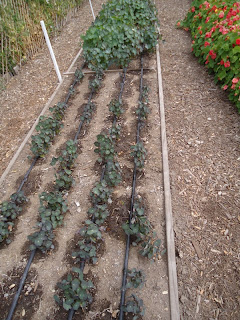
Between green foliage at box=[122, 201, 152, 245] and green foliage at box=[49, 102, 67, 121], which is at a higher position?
green foliage at box=[49, 102, 67, 121]

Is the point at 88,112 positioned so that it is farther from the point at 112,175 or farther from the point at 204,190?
the point at 204,190

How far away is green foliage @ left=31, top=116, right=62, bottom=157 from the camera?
3074 millimetres

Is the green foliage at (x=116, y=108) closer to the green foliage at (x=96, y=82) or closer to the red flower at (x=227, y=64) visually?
the green foliage at (x=96, y=82)

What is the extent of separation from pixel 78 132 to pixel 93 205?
1320 mm

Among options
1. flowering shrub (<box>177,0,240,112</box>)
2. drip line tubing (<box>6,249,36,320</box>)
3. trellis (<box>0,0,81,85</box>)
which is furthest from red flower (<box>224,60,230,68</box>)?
trellis (<box>0,0,81,85</box>)

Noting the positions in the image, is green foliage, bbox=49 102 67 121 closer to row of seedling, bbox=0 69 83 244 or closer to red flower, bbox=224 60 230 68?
row of seedling, bbox=0 69 83 244

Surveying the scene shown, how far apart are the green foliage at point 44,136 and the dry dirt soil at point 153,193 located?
0.41ft

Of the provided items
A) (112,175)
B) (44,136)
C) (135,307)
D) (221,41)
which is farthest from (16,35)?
(135,307)

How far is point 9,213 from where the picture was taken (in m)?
2.40

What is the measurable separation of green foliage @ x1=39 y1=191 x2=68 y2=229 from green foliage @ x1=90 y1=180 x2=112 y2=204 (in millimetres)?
333

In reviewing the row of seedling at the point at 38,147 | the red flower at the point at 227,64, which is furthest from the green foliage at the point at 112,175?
the red flower at the point at 227,64

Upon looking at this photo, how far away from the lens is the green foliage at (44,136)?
3074 mm

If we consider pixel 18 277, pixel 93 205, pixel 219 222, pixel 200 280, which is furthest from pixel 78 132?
pixel 200 280

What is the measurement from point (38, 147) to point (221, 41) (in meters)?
3.36
